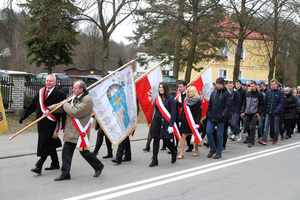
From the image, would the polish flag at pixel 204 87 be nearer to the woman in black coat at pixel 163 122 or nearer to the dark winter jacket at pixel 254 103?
the dark winter jacket at pixel 254 103

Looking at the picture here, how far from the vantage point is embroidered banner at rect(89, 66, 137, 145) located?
19.7 feet

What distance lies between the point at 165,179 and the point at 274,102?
18.0 feet

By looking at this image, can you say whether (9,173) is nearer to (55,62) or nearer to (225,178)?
(225,178)

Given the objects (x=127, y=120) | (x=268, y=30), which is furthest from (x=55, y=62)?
(x=127, y=120)

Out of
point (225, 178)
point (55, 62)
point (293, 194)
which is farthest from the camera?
point (55, 62)

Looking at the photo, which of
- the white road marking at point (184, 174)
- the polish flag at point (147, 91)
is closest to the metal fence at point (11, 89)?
the polish flag at point (147, 91)

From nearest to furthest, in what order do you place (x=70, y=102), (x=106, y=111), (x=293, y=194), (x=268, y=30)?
(x=293, y=194), (x=70, y=102), (x=106, y=111), (x=268, y=30)

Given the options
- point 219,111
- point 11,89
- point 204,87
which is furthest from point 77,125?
point 11,89

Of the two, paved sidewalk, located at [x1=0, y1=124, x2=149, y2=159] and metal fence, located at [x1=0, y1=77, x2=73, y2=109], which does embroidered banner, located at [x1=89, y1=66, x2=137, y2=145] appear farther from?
metal fence, located at [x1=0, y1=77, x2=73, y2=109]

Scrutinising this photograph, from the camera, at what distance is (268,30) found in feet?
56.8

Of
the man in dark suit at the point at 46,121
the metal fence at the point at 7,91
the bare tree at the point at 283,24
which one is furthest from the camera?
the bare tree at the point at 283,24

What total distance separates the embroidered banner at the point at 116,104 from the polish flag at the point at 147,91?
0.51m

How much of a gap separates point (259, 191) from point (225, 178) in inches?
31.9

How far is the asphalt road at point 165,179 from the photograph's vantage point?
15.6 feet
